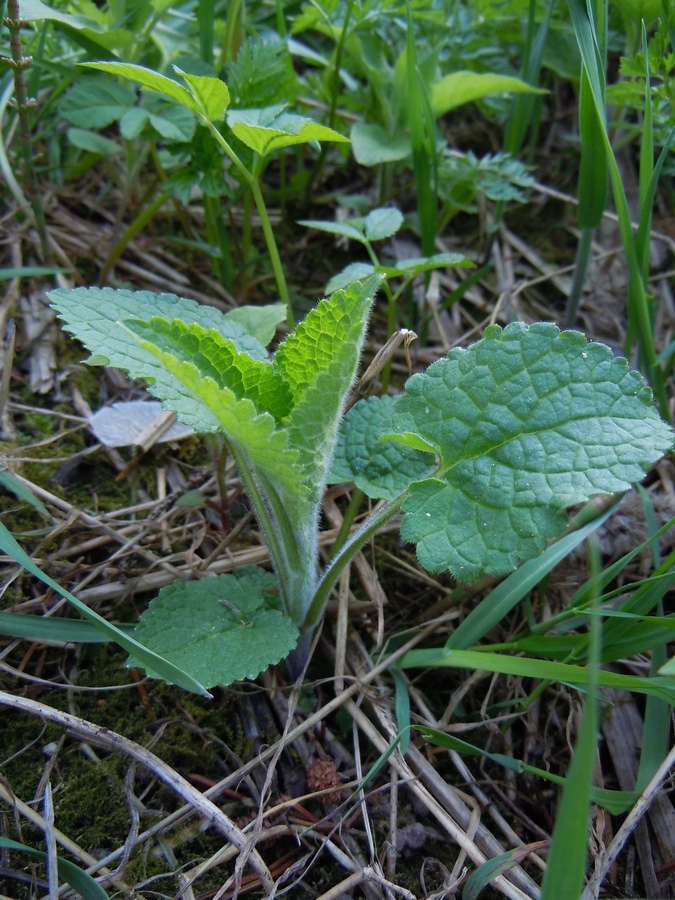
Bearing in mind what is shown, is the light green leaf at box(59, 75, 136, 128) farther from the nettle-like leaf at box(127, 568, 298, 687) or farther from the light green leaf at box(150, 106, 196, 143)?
the nettle-like leaf at box(127, 568, 298, 687)

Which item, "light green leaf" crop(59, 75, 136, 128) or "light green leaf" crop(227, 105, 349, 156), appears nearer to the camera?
"light green leaf" crop(227, 105, 349, 156)

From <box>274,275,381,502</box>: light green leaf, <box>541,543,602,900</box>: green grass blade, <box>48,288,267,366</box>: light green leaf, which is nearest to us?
<box>541,543,602,900</box>: green grass blade

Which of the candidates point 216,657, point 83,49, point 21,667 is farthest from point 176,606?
point 83,49

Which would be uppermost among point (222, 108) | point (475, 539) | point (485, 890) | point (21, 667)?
point (222, 108)

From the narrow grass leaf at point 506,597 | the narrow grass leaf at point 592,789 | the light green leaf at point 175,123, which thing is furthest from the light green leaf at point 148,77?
the narrow grass leaf at point 592,789

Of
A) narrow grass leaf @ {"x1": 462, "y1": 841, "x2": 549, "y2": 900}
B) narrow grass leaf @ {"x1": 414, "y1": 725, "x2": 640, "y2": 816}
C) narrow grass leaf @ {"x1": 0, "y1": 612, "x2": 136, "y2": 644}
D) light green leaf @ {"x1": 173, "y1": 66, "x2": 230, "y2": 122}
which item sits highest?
light green leaf @ {"x1": 173, "y1": 66, "x2": 230, "y2": 122}

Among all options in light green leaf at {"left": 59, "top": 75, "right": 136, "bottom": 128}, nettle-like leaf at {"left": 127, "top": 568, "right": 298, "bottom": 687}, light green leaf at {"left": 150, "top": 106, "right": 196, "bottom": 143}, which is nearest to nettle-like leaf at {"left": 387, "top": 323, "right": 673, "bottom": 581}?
nettle-like leaf at {"left": 127, "top": 568, "right": 298, "bottom": 687}

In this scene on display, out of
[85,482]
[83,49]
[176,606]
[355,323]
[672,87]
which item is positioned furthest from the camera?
[83,49]

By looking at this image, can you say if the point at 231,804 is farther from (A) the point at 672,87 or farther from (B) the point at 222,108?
(A) the point at 672,87
